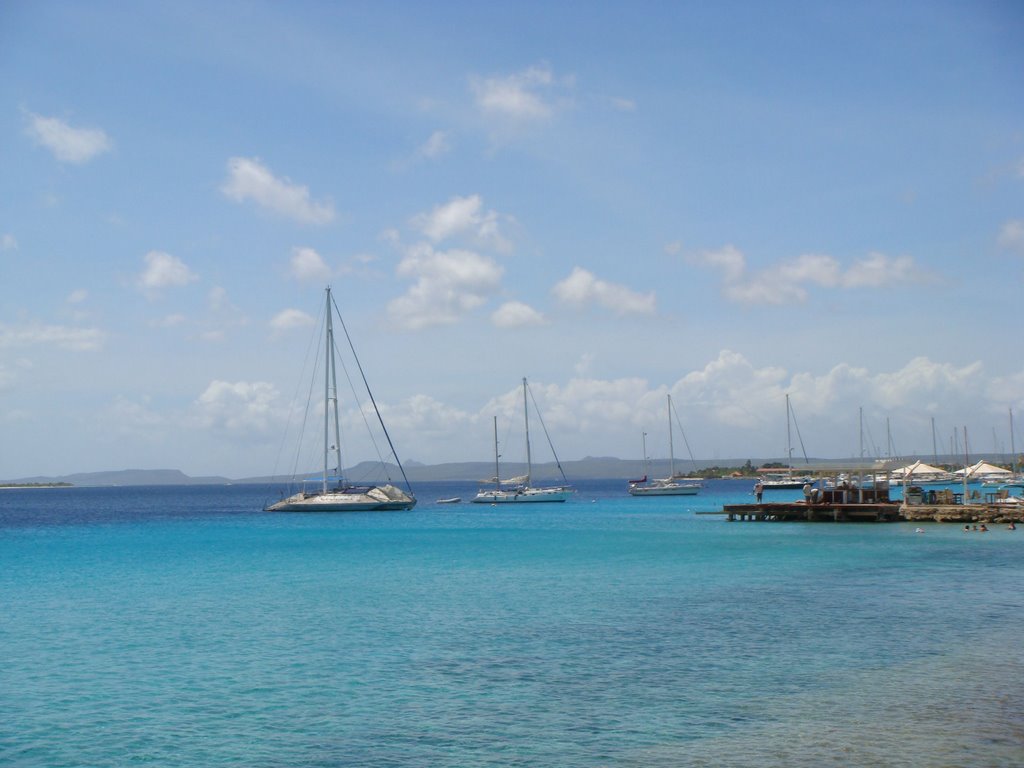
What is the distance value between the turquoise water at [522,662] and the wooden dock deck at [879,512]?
1771 cm

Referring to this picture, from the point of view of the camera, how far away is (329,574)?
124 feet

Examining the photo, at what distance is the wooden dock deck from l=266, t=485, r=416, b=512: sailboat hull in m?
35.3

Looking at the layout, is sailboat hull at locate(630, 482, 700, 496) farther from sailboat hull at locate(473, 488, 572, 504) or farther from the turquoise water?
the turquoise water

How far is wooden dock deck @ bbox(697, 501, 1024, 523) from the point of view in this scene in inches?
2279

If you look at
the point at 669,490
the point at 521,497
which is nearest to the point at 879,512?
the point at 521,497

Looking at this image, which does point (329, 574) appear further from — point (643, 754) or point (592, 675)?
point (643, 754)

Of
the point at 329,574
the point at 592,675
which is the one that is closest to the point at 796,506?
the point at 329,574

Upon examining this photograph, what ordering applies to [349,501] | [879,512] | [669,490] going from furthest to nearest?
[669,490] < [349,501] < [879,512]

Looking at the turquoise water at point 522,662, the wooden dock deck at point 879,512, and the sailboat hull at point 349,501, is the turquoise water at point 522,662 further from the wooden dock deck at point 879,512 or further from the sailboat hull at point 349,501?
the sailboat hull at point 349,501

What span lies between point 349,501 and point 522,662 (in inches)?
2793

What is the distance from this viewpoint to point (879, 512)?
62.3 m

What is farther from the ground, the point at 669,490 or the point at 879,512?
the point at 879,512

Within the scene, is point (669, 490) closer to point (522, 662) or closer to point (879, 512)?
point (879, 512)

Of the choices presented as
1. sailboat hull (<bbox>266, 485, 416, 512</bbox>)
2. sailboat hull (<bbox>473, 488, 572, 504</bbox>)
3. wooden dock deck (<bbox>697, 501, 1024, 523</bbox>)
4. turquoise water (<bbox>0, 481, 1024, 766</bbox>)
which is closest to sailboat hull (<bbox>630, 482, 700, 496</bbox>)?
sailboat hull (<bbox>473, 488, 572, 504</bbox>)
